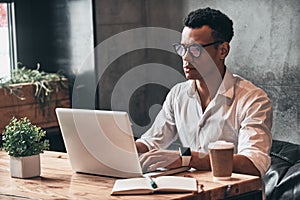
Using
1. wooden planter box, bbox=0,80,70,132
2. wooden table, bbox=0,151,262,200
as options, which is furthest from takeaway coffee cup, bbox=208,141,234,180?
wooden planter box, bbox=0,80,70,132

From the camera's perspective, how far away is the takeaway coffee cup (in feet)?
9.11

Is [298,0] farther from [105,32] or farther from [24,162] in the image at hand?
[24,162]

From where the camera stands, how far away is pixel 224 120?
11.0 ft

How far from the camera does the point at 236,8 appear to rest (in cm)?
465

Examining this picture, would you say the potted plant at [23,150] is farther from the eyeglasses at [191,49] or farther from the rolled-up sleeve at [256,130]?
the rolled-up sleeve at [256,130]

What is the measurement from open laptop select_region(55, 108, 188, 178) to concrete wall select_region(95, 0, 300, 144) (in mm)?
1607

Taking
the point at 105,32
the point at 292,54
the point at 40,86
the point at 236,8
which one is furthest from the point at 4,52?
the point at 292,54

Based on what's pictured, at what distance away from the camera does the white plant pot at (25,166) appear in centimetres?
301

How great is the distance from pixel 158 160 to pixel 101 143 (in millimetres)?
248

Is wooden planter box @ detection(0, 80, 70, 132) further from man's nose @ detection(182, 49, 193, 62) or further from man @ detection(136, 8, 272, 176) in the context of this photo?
man's nose @ detection(182, 49, 193, 62)

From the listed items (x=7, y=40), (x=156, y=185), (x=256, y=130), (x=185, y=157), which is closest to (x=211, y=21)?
(x=256, y=130)

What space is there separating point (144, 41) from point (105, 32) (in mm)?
332

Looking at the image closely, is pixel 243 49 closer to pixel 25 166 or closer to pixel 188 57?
pixel 188 57

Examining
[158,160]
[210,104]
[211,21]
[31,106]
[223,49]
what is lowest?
[31,106]
